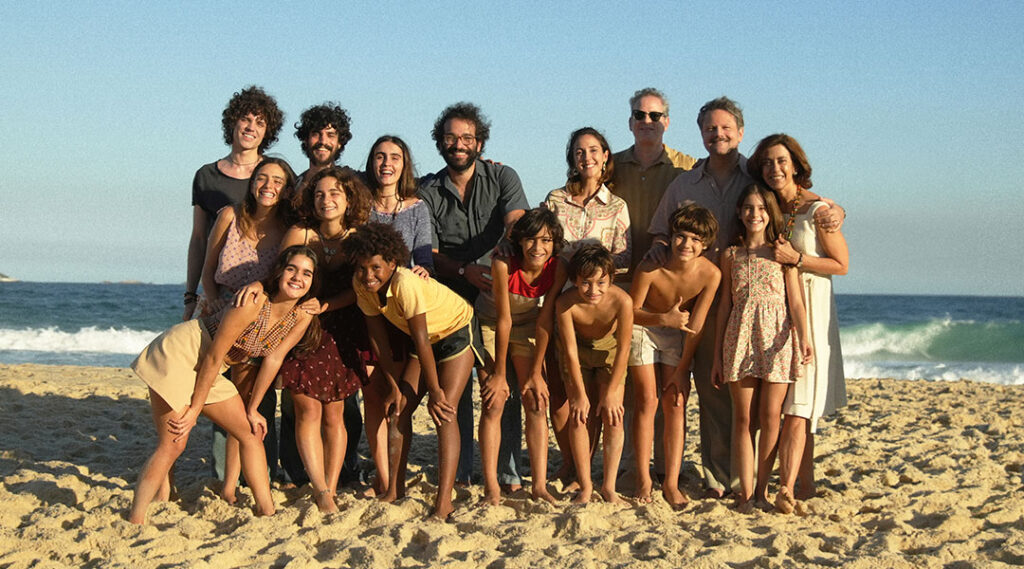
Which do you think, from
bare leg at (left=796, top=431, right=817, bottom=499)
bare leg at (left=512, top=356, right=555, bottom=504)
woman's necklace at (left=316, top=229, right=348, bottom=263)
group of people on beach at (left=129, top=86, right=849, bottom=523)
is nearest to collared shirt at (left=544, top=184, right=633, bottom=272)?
group of people on beach at (left=129, top=86, right=849, bottom=523)

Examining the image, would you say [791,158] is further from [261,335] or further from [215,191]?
[215,191]

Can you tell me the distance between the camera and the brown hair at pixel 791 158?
4230mm

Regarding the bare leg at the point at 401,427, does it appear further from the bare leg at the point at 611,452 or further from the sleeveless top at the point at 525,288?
the bare leg at the point at 611,452

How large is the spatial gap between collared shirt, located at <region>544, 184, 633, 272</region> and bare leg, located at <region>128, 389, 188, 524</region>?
6.90ft

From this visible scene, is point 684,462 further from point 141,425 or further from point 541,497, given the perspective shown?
point 141,425

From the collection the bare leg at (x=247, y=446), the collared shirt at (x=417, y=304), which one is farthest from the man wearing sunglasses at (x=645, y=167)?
the bare leg at (x=247, y=446)

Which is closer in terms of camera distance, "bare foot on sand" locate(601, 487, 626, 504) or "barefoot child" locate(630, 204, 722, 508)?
"barefoot child" locate(630, 204, 722, 508)

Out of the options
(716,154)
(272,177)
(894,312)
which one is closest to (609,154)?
(716,154)

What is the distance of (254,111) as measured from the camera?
15.8ft

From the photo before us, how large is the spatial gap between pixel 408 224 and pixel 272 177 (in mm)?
721

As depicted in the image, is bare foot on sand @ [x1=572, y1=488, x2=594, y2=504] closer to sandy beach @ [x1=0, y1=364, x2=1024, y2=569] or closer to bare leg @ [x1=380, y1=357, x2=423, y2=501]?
sandy beach @ [x1=0, y1=364, x2=1024, y2=569]

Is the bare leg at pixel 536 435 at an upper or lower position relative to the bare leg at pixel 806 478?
upper

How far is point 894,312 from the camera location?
111ft

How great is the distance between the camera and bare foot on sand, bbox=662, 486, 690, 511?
4.31 meters
